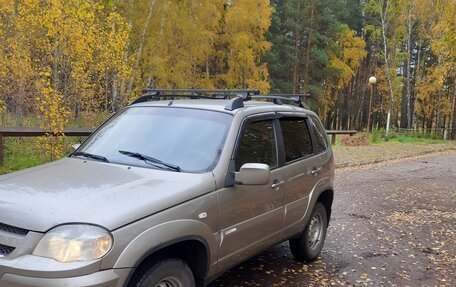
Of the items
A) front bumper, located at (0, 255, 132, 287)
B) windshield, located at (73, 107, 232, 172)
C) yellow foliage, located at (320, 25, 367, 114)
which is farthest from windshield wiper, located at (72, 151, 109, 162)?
yellow foliage, located at (320, 25, 367, 114)

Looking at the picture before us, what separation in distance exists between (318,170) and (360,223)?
2.60 meters

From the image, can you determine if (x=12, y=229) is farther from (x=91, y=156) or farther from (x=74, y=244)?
(x=91, y=156)

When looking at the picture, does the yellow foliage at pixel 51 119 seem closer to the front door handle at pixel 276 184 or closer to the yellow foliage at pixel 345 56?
the front door handle at pixel 276 184

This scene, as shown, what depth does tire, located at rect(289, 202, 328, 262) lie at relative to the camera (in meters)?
5.10

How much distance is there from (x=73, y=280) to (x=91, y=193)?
621mm

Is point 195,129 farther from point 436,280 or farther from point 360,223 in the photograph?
point 360,223

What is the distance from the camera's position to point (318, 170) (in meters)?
5.16

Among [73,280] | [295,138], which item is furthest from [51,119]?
[73,280]

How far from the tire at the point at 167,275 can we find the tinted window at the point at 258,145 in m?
1.01

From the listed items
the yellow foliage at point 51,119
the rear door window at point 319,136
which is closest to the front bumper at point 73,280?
the rear door window at point 319,136

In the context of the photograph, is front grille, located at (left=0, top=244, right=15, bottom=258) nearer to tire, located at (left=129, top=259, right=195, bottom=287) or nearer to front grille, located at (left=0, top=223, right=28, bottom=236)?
front grille, located at (left=0, top=223, right=28, bottom=236)

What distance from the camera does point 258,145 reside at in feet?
13.6

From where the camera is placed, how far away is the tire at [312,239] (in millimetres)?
5102

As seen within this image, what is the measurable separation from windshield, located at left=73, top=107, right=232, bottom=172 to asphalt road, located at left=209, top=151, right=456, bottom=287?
61.7 inches
